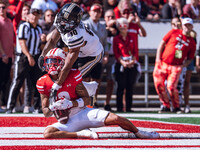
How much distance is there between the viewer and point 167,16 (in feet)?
40.8

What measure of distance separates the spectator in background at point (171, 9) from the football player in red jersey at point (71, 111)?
7.84 metres

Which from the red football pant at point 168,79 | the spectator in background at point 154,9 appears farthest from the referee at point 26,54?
the spectator in background at point 154,9

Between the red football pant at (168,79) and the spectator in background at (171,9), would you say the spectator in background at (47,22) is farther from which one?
the spectator in background at (171,9)

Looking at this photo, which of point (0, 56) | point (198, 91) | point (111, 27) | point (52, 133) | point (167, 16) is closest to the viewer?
point (52, 133)

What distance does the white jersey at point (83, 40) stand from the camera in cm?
545

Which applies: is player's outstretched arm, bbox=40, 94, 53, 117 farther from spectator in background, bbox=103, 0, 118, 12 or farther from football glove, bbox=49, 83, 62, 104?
spectator in background, bbox=103, 0, 118, 12

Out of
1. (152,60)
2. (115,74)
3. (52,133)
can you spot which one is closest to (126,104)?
(115,74)

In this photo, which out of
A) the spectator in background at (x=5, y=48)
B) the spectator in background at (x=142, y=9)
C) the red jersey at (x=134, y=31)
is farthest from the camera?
the spectator in background at (x=142, y=9)

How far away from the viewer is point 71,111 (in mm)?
4766

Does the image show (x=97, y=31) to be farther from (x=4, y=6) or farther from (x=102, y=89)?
(x=102, y=89)

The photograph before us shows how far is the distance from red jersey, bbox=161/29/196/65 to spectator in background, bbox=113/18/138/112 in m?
0.63

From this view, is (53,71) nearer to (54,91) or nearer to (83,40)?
(54,91)

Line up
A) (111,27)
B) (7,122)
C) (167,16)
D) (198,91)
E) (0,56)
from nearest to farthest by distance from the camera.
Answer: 1. (7,122)
2. (0,56)
3. (111,27)
4. (167,16)
5. (198,91)

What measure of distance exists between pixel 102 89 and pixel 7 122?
21.0 feet
